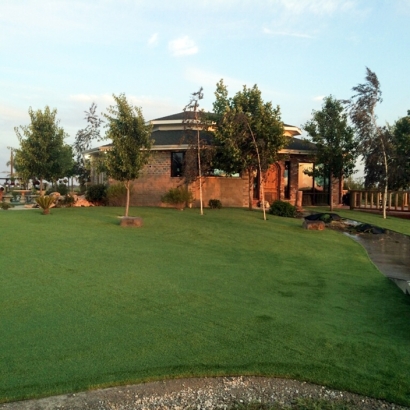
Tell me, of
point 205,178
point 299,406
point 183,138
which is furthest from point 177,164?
point 299,406

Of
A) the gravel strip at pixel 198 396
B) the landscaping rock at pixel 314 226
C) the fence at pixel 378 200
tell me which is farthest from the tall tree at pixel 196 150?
the gravel strip at pixel 198 396

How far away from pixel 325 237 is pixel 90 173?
23.8 metres

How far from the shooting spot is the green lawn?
16.2 feet

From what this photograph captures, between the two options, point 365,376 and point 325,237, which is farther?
point 325,237

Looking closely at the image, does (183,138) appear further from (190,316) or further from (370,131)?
(190,316)

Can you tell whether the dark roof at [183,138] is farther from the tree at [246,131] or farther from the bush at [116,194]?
the bush at [116,194]

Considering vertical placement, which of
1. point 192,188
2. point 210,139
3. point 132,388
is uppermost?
point 210,139

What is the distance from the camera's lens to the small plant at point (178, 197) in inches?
926

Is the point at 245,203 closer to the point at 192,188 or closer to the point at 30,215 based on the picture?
the point at 192,188

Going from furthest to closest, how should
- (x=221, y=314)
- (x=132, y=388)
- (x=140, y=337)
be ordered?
(x=221, y=314) < (x=140, y=337) < (x=132, y=388)

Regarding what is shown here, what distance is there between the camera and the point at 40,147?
941 inches

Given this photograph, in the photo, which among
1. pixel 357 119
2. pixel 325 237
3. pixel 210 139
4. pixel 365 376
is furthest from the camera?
pixel 210 139

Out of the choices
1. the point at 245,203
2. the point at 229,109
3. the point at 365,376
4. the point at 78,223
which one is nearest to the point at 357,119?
the point at 229,109

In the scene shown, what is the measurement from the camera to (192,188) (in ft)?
85.9
